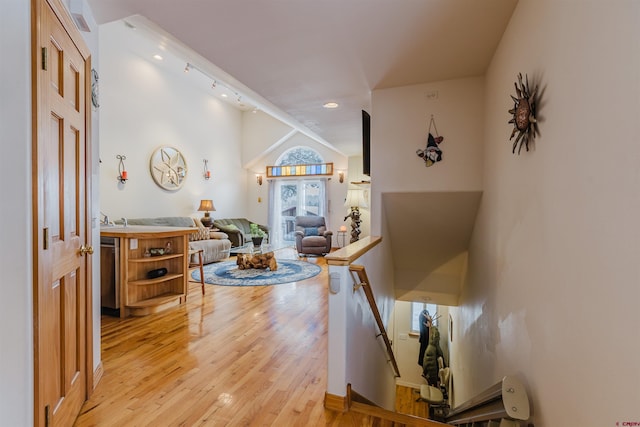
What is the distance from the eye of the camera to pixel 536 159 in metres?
1.35

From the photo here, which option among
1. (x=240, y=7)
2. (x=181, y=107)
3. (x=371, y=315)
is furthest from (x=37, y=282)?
(x=181, y=107)

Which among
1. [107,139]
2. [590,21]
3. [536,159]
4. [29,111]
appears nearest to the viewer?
[590,21]

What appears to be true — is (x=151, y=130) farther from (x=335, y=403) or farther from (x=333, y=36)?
(x=335, y=403)

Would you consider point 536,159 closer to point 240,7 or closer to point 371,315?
point 240,7

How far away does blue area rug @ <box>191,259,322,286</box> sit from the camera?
4789mm

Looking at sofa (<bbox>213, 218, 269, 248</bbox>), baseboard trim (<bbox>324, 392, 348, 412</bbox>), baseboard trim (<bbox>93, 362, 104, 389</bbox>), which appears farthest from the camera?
sofa (<bbox>213, 218, 269, 248</bbox>)

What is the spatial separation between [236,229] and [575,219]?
7.25 m

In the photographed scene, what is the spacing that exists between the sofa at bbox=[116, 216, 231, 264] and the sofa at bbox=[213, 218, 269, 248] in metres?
0.34

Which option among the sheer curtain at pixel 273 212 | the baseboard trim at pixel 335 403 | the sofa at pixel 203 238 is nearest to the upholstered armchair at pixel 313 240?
the sheer curtain at pixel 273 212

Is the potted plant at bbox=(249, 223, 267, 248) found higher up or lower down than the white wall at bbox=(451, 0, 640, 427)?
lower down

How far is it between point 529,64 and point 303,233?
6.35 meters

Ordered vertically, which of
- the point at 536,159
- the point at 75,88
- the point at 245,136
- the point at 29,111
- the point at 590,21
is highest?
the point at 245,136

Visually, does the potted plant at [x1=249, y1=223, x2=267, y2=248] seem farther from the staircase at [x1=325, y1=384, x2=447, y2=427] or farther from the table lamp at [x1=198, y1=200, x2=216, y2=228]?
the staircase at [x1=325, y1=384, x2=447, y2=427]

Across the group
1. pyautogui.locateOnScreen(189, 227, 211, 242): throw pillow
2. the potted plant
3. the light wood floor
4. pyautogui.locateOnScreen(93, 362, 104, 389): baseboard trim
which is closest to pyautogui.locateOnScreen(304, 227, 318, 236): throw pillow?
the potted plant
